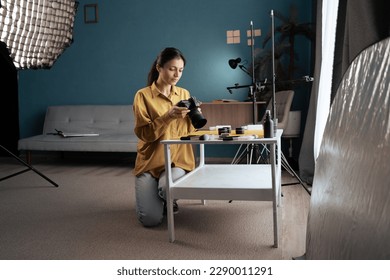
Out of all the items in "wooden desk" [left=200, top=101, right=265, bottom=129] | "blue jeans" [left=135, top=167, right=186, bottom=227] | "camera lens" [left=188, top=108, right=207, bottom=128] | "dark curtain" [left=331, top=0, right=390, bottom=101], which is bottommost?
"blue jeans" [left=135, top=167, right=186, bottom=227]

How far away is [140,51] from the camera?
466 cm

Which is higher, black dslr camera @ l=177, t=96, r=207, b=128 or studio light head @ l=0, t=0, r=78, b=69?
studio light head @ l=0, t=0, r=78, b=69

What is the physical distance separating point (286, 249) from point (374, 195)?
1.34 metres

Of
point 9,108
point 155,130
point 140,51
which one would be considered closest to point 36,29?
point 9,108

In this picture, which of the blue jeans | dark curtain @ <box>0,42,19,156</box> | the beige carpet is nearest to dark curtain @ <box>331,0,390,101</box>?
the beige carpet

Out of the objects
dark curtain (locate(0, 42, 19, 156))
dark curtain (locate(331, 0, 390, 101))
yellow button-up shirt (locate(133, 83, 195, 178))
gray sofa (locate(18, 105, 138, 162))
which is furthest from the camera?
dark curtain (locate(0, 42, 19, 156))

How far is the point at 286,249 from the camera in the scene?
1.67m

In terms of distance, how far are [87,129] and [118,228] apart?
9.05 ft

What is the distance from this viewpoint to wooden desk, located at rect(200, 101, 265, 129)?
12.6 feet

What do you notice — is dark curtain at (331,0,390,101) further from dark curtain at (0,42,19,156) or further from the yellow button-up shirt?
dark curtain at (0,42,19,156)

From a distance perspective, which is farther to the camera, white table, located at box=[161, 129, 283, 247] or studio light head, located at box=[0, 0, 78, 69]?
studio light head, located at box=[0, 0, 78, 69]

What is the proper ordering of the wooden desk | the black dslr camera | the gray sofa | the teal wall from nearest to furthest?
the black dslr camera → the wooden desk → the gray sofa → the teal wall

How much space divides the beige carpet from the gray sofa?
3.02ft

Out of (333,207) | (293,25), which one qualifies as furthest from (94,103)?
(333,207)
